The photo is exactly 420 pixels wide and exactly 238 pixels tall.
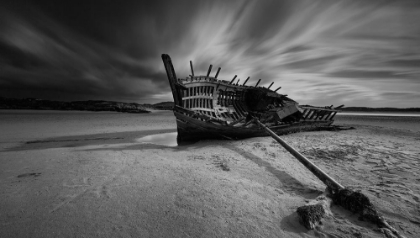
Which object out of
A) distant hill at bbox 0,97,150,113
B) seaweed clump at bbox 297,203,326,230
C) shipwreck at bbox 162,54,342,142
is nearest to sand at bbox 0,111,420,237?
seaweed clump at bbox 297,203,326,230

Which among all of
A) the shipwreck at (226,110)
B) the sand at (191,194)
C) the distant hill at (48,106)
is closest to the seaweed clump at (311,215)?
the sand at (191,194)

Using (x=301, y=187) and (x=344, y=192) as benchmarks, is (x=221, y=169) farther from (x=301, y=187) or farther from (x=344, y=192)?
(x=344, y=192)

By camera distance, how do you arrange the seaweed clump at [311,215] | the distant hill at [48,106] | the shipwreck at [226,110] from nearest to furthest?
the seaweed clump at [311,215]
the shipwreck at [226,110]
the distant hill at [48,106]

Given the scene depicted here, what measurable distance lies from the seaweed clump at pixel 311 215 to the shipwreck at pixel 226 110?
15.6ft

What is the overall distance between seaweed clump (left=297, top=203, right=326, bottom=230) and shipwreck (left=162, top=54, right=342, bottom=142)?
476 centimetres

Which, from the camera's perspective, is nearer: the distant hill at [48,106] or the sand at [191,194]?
the sand at [191,194]

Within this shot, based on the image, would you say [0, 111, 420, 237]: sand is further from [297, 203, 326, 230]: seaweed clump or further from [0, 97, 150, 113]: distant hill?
[0, 97, 150, 113]: distant hill

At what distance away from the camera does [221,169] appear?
12.9 ft

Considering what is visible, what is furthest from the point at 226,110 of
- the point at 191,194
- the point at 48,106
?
the point at 48,106

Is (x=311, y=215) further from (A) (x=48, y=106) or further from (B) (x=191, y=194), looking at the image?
(A) (x=48, y=106)

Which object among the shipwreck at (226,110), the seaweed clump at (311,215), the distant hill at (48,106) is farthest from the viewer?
the distant hill at (48,106)

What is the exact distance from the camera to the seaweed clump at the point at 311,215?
6.15ft

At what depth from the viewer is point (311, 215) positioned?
6.32ft

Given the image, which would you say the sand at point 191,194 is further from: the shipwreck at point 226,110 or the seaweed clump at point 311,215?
the shipwreck at point 226,110
